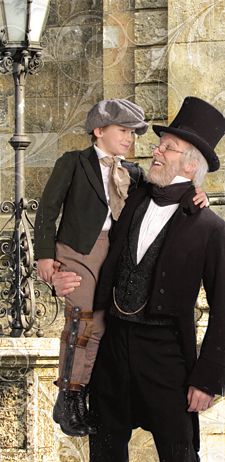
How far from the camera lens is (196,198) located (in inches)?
184

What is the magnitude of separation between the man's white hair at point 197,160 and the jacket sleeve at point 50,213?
1.39 ft

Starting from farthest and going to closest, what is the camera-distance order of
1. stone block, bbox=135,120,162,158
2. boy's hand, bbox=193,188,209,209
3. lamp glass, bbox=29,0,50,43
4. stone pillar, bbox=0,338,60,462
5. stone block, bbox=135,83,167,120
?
stone block, bbox=135,83,167,120, stone block, bbox=135,120,162,158, lamp glass, bbox=29,0,50,43, stone pillar, bbox=0,338,60,462, boy's hand, bbox=193,188,209,209

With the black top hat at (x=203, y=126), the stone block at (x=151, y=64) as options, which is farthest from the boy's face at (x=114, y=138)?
the stone block at (x=151, y=64)

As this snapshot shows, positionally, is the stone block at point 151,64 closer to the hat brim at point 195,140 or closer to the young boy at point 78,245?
the young boy at point 78,245

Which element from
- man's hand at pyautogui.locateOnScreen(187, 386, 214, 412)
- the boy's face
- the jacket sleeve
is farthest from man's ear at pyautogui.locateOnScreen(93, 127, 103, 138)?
man's hand at pyautogui.locateOnScreen(187, 386, 214, 412)

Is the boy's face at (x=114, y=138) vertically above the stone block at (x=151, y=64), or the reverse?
the boy's face at (x=114, y=138)

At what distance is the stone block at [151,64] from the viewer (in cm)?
889

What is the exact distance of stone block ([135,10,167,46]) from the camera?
8.91 meters

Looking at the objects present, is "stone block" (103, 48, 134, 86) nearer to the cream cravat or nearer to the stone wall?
the stone wall

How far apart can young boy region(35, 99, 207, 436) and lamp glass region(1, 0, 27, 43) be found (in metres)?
2.01

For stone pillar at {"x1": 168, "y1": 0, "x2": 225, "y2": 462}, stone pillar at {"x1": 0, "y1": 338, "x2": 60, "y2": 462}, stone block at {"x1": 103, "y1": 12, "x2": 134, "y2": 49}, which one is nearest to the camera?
stone pillar at {"x1": 0, "y1": 338, "x2": 60, "y2": 462}

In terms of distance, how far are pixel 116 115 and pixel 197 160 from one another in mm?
412

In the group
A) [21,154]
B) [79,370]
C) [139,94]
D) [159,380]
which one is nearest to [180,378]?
[159,380]

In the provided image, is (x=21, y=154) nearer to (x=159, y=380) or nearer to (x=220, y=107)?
(x=220, y=107)
